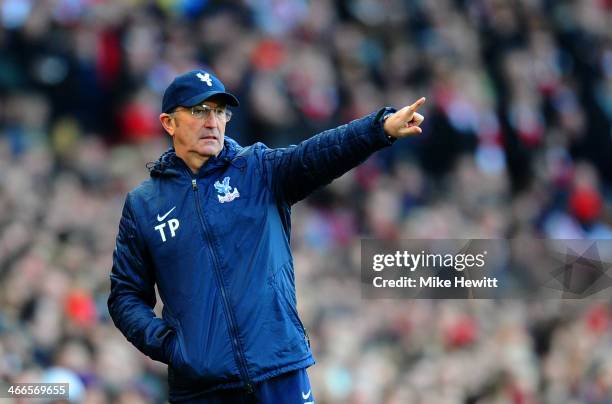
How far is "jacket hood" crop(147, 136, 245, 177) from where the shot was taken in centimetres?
527

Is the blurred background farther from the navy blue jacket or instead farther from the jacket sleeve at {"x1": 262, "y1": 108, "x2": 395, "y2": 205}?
the jacket sleeve at {"x1": 262, "y1": 108, "x2": 395, "y2": 205}

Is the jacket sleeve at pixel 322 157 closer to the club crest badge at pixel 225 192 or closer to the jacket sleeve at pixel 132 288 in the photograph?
the club crest badge at pixel 225 192

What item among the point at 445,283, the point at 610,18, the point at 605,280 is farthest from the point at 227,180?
the point at 610,18

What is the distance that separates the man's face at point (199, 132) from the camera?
5250mm

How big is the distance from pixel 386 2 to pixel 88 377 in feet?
23.6

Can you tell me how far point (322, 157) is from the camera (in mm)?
5047

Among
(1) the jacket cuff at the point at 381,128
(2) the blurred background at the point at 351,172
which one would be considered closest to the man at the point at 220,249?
(1) the jacket cuff at the point at 381,128

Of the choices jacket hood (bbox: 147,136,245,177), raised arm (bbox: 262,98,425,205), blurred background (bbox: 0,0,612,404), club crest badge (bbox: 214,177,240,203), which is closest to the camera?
raised arm (bbox: 262,98,425,205)

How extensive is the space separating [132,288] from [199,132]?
2.24 ft

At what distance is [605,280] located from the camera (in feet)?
36.7

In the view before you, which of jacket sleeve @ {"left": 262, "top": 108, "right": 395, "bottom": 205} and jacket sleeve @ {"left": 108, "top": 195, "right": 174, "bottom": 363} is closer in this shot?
jacket sleeve @ {"left": 262, "top": 108, "right": 395, "bottom": 205}

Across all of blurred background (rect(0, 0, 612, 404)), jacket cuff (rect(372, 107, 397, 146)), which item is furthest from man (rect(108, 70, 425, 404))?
blurred background (rect(0, 0, 612, 404))

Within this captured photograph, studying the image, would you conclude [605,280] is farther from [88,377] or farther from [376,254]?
[88,377]

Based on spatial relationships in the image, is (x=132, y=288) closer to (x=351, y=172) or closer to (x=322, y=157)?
(x=322, y=157)
